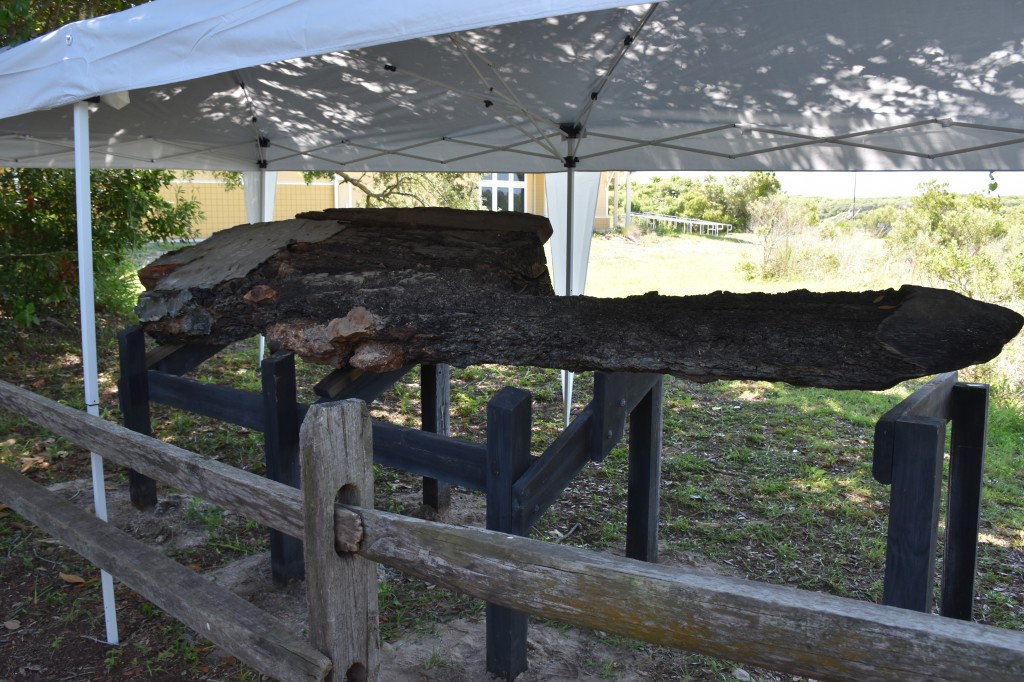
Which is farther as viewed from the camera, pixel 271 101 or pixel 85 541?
pixel 271 101

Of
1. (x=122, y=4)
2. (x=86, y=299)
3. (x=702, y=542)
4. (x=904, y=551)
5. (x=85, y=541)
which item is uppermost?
(x=122, y=4)

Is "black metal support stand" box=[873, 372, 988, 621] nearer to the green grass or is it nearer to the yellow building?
the green grass

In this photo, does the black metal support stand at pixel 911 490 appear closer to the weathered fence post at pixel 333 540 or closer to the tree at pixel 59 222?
the weathered fence post at pixel 333 540

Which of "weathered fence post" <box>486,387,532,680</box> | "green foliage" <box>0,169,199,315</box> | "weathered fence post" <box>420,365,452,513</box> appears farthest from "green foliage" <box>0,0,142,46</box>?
"weathered fence post" <box>486,387,532,680</box>

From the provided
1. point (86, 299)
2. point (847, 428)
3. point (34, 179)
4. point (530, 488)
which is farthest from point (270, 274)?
point (34, 179)

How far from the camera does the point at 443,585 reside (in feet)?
5.65

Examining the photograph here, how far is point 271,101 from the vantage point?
5.05m

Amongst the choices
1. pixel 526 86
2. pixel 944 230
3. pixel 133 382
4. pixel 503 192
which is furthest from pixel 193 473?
pixel 503 192

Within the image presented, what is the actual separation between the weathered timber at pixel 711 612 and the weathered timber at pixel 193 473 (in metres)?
0.33

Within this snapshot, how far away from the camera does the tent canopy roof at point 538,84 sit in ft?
8.13

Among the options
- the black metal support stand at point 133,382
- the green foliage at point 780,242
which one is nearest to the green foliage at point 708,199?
the green foliage at point 780,242

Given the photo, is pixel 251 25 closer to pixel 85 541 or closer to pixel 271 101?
pixel 85 541

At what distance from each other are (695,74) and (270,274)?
7.90 ft

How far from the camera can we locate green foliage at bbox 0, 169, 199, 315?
24.6 ft
